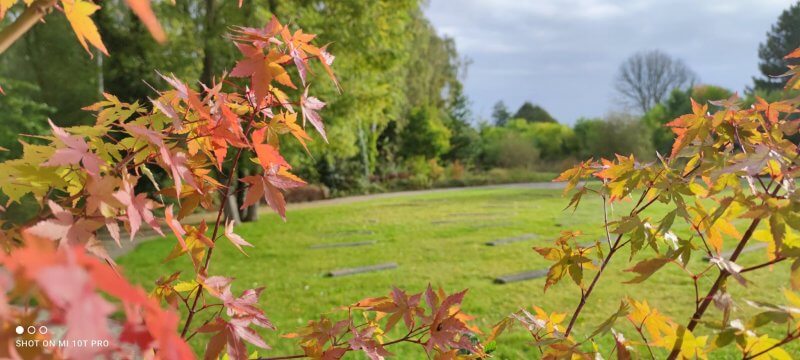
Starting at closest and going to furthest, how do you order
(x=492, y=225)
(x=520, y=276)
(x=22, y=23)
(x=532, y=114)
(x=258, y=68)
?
(x=22, y=23)
(x=258, y=68)
(x=520, y=276)
(x=492, y=225)
(x=532, y=114)

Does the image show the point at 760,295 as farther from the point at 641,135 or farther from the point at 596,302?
the point at 641,135

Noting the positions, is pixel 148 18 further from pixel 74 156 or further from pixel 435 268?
pixel 435 268

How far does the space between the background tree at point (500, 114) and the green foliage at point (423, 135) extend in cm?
1670

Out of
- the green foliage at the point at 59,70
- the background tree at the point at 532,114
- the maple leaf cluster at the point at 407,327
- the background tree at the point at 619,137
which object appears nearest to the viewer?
the maple leaf cluster at the point at 407,327

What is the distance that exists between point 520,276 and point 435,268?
0.77 meters

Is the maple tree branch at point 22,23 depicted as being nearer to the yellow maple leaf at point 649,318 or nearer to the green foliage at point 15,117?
the yellow maple leaf at point 649,318

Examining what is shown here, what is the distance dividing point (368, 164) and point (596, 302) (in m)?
11.1

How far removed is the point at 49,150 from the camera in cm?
75

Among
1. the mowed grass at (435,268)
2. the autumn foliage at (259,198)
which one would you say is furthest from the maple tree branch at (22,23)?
the mowed grass at (435,268)

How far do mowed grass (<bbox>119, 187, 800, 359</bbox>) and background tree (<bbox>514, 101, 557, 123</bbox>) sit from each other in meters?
24.1

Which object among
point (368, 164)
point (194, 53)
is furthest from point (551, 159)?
point (194, 53)

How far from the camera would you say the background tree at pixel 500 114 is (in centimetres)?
3388

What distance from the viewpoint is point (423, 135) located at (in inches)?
688

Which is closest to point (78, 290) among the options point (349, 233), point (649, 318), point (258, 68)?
point (258, 68)
